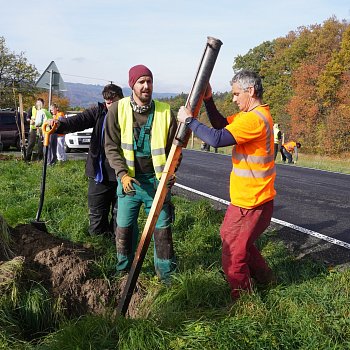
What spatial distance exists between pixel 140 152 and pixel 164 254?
954mm

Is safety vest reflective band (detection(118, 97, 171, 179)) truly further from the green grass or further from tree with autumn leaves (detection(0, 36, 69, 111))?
tree with autumn leaves (detection(0, 36, 69, 111))

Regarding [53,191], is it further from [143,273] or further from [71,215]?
[143,273]

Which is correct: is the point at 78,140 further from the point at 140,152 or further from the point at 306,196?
the point at 140,152

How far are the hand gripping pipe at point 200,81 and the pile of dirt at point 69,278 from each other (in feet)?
5.10

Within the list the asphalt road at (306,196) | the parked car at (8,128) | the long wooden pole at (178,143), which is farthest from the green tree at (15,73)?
the long wooden pole at (178,143)

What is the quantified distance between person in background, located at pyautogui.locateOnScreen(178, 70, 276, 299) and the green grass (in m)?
0.33

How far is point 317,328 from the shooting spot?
121 inches

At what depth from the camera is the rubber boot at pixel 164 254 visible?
13.1ft

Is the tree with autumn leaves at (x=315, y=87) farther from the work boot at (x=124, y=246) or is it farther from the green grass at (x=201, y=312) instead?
the work boot at (x=124, y=246)

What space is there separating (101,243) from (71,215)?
3.45 feet

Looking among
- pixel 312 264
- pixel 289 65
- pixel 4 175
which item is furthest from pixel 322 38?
pixel 312 264

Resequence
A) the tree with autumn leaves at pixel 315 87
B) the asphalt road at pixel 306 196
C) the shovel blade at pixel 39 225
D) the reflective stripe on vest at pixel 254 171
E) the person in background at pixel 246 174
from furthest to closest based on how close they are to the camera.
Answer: the tree with autumn leaves at pixel 315 87, the asphalt road at pixel 306 196, the shovel blade at pixel 39 225, the reflective stripe on vest at pixel 254 171, the person in background at pixel 246 174

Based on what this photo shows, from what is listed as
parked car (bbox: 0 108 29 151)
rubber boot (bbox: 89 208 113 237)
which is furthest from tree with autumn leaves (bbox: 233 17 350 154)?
rubber boot (bbox: 89 208 113 237)

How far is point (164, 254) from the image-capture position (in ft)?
13.3
